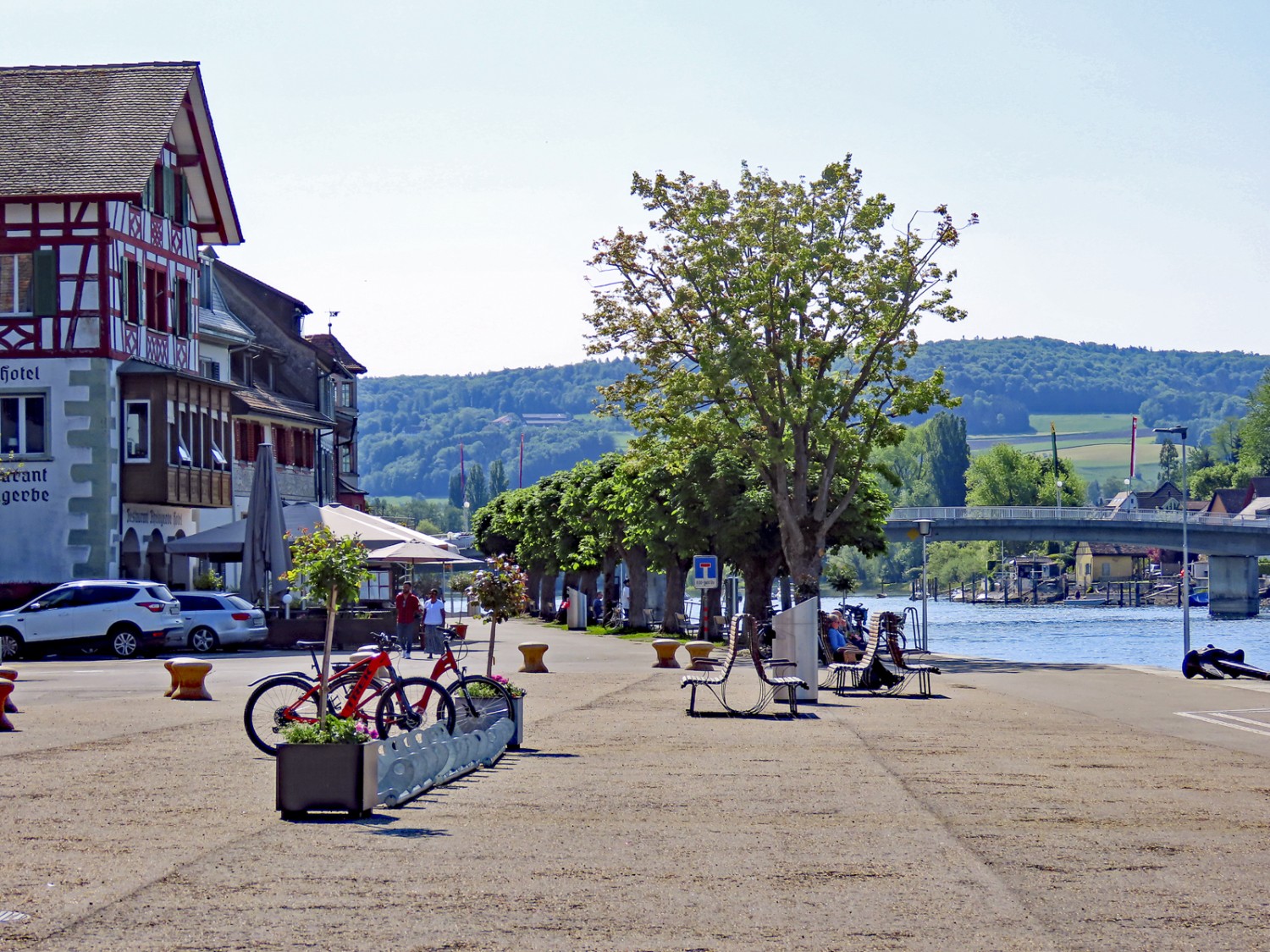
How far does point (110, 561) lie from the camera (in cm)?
4281

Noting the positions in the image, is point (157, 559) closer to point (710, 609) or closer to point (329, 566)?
point (710, 609)

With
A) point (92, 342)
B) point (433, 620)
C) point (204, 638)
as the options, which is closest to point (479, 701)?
point (433, 620)

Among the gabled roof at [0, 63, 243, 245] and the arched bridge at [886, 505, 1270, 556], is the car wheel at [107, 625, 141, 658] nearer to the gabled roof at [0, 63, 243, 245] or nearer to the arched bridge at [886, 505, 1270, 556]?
the gabled roof at [0, 63, 243, 245]

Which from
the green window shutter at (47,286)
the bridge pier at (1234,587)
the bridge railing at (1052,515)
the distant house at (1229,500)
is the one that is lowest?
the bridge pier at (1234,587)

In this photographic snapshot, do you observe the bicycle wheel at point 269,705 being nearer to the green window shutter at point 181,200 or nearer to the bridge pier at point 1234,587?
the green window shutter at point 181,200

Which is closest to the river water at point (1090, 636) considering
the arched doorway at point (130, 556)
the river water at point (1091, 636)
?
the river water at point (1091, 636)

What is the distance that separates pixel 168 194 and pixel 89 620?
1496cm

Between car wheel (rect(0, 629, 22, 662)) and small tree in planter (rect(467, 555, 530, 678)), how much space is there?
20121mm

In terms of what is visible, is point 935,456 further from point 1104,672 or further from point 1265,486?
point 1104,672

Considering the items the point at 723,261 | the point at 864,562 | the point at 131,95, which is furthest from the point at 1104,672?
Answer: the point at 864,562

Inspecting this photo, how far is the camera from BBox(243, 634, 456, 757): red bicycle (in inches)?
597

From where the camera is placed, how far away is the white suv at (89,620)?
3606 cm

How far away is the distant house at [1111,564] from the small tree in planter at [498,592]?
572ft

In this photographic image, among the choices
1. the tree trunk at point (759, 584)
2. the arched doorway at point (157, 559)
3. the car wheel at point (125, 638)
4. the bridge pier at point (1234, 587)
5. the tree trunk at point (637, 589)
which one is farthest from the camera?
the bridge pier at point (1234, 587)
